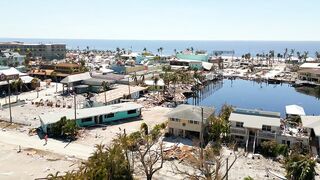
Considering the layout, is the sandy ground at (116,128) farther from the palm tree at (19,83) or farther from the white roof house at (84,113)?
the palm tree at (19,83)

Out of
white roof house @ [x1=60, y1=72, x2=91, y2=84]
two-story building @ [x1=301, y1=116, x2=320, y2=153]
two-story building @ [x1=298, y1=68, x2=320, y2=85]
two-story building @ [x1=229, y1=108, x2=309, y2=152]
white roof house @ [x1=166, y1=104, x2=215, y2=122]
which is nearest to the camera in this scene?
two-story building @ [x1=301, y1=116, x2=320, y2=153]

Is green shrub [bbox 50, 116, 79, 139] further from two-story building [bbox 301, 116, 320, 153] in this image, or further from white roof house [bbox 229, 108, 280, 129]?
two-story building [bbox 301, 116, 320, 153]

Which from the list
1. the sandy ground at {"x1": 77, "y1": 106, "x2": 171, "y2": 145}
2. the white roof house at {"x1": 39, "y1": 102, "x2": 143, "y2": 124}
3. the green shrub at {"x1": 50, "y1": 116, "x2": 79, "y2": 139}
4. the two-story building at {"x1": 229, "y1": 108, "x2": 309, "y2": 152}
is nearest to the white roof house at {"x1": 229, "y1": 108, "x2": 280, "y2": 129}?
the two-story building at {"x1": 229, "y1": 108, "x2": 309, "y2": 152}

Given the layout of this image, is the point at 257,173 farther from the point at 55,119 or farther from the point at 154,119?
the point at 55,119

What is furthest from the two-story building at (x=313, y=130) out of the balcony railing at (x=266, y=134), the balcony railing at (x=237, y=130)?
the balcony railing at (x=237, y=130)

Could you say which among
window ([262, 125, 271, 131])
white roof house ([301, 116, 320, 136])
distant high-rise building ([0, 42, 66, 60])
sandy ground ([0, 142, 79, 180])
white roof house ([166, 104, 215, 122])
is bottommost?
sandy ground ([0, 142, 79, 180])

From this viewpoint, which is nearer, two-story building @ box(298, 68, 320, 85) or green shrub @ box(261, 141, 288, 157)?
green shrub @ box(261, 141, 288, 157)
